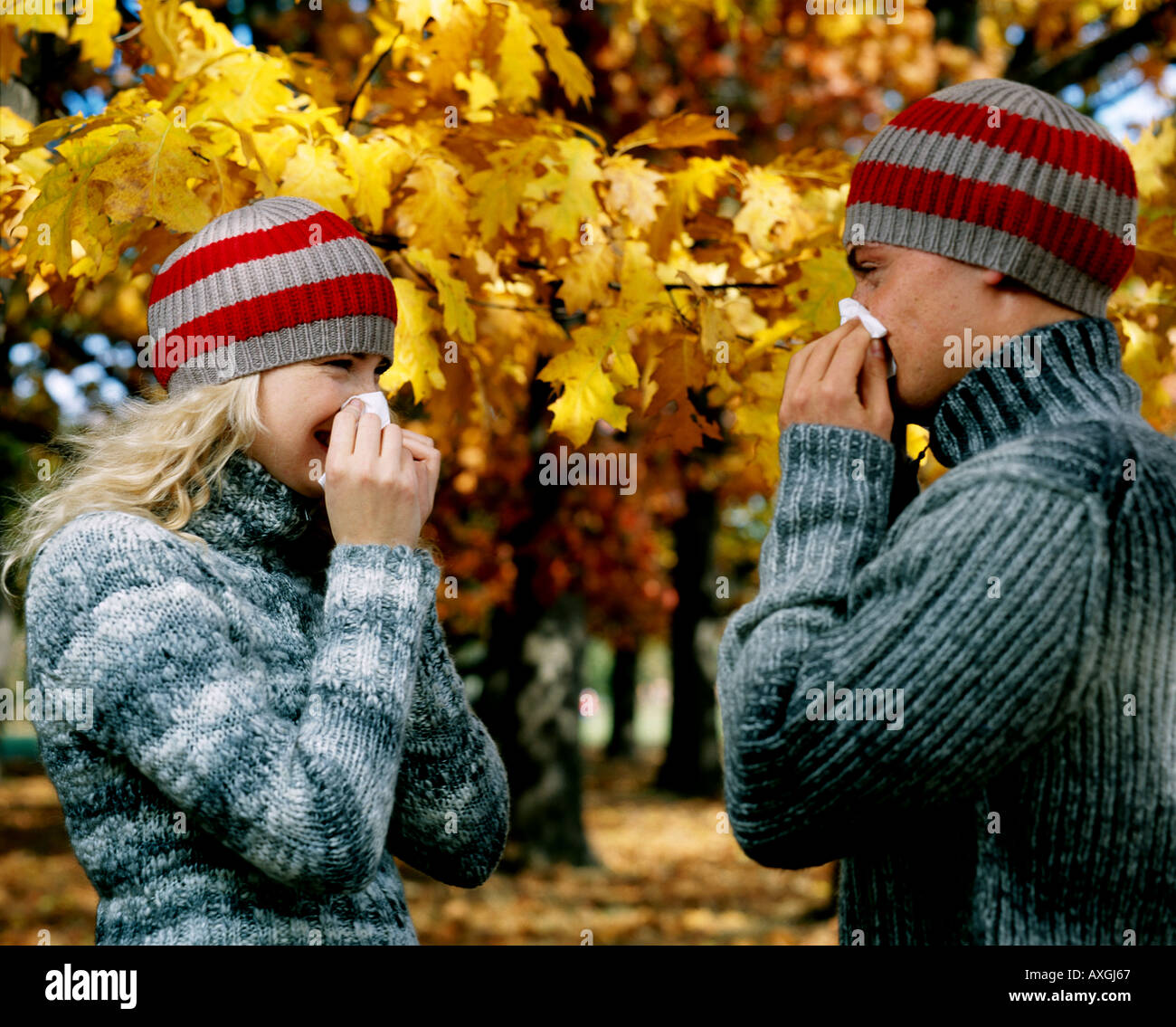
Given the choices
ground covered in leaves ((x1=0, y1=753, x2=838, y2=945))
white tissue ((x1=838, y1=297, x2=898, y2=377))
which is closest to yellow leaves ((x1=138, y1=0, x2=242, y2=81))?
white tissue ((x1=838, y1=297, x2=898, y2=377))

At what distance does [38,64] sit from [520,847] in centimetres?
777

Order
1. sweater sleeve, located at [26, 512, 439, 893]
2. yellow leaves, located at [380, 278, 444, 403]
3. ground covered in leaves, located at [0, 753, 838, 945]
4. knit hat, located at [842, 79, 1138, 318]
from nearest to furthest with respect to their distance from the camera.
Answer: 1. sweater sleeve, located at [26, 512, 439, 893]
2. knit hat, located at [842, 79, 1138, 318]
3. yellow leaves, located at [380, 278, 444, 403]
4. ground covered in leaves, located at [0, 753, 838, 945]

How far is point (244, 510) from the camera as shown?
2.18 meters

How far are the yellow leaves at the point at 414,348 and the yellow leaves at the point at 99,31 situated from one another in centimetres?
112

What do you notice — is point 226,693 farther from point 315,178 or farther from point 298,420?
point 315,178

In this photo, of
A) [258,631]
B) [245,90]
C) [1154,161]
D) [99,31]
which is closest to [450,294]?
[245,90]

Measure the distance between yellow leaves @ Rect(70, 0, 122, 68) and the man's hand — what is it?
2292 millimetres

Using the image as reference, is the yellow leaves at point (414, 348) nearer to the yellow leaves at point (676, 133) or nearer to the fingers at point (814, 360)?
the yellow leaves at point (676, 133)

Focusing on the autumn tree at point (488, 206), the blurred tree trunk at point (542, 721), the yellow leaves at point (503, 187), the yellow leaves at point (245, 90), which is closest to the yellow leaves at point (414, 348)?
the autumn tree at point (488, 206)

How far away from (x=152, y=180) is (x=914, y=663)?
193cm

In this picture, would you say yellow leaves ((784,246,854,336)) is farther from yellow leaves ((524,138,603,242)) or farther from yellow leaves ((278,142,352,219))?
yellow leaves ((278,142,352,219))

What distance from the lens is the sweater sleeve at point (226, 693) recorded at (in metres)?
1.79

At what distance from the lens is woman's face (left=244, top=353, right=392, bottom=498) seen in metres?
2.19

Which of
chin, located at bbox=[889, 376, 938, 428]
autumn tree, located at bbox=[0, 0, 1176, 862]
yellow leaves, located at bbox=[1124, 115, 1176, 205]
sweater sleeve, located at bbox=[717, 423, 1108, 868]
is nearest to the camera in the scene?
sweater sleeve, located at bbox=[717, 423, 1108, 868]
